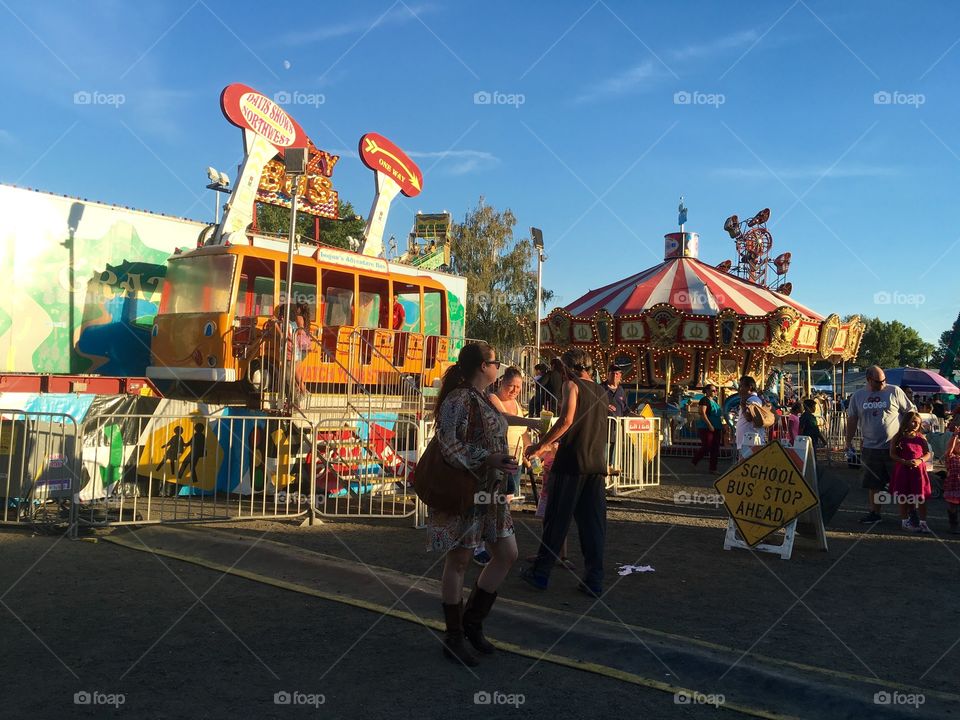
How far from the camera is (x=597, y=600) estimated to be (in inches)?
216

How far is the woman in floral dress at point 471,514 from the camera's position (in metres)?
4.27

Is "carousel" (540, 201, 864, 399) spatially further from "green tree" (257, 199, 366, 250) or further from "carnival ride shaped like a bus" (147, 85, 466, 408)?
"green tree" (257, 199, 366, 250)

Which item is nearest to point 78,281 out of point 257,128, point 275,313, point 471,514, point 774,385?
point 257,128

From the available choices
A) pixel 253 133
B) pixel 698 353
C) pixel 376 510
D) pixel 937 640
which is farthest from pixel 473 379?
pixel 698 353

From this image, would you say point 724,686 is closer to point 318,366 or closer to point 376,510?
point 376,510

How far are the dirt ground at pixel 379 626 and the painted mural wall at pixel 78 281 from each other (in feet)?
22.9

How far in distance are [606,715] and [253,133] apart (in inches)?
441

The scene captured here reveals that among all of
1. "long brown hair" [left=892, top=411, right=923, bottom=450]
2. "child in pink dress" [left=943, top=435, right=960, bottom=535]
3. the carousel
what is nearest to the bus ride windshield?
"long brown hair" [left=892, top=411, right=923, bottom=450]

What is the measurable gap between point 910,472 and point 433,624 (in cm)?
636

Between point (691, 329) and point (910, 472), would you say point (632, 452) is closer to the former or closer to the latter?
point (910, 472)

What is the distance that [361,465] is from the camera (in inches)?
405

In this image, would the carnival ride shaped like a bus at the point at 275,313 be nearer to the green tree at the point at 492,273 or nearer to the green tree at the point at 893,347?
the green tree at the point at 492,273

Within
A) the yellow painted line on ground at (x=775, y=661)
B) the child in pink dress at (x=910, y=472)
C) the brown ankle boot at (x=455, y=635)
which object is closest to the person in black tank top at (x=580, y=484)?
the yellow painted line on ground at (x=775, y=661)

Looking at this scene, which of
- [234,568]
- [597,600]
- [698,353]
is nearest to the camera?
[597,600]
